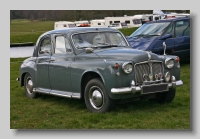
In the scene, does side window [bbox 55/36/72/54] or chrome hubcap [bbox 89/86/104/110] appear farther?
side window [bbox 55/36/72/54]

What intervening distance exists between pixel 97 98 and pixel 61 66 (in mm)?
1245

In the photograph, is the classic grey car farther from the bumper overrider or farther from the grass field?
the grass field

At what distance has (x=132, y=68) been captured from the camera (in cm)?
701

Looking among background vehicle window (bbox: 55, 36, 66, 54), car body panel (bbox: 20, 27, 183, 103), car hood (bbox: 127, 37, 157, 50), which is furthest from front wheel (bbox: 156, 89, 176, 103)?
car hood (bbox: 127, 37, 157, 50)

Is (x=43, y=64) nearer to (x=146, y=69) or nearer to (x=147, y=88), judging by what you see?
(x=146, y=69)

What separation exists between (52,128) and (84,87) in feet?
4.20

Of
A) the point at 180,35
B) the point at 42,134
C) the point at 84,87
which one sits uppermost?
the point at 180,35

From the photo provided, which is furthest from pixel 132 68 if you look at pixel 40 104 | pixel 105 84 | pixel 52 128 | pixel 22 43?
pixel 22 43

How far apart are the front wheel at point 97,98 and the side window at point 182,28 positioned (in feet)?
20.3

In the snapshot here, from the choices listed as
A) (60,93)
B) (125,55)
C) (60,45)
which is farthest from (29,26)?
(125,55)

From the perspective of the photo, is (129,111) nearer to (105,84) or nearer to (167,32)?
(105,84)

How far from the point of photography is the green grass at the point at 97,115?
6.57 meters

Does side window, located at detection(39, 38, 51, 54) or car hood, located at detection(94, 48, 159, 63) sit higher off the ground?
side window, located at detection(39, 38, 51, 54)

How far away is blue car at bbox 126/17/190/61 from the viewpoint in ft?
39.3
